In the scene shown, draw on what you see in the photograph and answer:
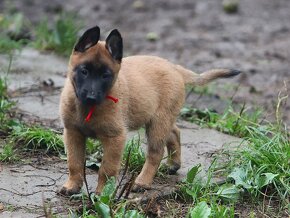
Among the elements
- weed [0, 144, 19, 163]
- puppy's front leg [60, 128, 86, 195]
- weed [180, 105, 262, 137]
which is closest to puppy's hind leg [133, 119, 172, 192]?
puppy's front leg [60, 128, 86, 195]

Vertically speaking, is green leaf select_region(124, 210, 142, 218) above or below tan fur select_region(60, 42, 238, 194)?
below

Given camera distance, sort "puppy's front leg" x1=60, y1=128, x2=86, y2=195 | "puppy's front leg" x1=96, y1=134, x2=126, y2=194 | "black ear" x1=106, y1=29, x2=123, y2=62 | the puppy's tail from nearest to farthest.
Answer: "black ear" x1=106, y1=29, x2=123, y2=62 → "puppy's front leg" x1=96, y1=134, x2=126, y2=194 → "puppy's front leg" x1=60, y1=128, x2=86, y2=195 → the puppy's tail

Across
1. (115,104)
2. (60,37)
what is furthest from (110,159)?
(60,37)

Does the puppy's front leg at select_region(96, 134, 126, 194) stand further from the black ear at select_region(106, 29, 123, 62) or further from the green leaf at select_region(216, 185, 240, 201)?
the green leaf at select_region(216, 185, 240, 201)

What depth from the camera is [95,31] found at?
5.01 m

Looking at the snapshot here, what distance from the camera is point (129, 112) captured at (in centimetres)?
550

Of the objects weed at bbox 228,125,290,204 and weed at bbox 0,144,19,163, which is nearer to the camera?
weed at bbox 228,125,290,204

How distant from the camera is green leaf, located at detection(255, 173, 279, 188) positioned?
5324 millimetres

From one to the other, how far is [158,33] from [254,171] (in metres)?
5.89

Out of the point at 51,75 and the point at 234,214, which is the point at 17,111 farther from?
the point at 234,214

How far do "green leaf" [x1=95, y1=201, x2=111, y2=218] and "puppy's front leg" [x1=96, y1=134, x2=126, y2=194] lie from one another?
0.53 m

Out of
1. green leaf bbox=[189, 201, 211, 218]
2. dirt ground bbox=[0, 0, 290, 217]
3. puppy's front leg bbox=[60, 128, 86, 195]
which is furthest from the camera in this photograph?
dirt ground bbox=[0, 0, 290, 217]

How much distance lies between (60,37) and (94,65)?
15.3ft

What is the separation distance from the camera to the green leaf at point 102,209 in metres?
4.61
